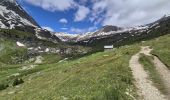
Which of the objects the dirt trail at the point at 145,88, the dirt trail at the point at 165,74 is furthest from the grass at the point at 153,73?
the dirt trail at the point at 145,88

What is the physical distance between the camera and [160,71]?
50219 millimetres

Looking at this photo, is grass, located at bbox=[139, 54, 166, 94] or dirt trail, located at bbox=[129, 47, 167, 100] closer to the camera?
dirt trail, located at bbox=[129, 47, 167, 100]

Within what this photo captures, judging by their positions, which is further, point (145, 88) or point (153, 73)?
point (153, 73)

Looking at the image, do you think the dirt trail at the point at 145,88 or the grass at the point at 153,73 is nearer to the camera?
the dirt trail at the point at 145,88

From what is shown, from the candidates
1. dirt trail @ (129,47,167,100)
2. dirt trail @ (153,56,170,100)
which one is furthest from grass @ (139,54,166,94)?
dirt trail @ (129,47,167,100)

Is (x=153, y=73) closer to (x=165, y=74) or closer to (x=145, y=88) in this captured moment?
(x=165, y=74)

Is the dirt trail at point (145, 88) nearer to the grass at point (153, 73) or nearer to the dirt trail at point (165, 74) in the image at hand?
the grass at point (153, 73)

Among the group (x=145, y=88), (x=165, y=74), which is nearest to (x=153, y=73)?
(x=165, y=74)

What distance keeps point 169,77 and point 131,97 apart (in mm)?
14652

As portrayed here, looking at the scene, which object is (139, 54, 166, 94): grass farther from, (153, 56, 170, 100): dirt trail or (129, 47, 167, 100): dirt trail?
(129, 47, 167, 100): dirt trail

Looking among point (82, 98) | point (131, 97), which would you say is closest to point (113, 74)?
point (131, 97)

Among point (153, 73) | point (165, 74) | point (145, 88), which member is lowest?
point (145, 88)

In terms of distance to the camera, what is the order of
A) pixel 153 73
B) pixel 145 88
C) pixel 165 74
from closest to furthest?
pixel 145 88 < pixel 165 74 < pixel 153 73

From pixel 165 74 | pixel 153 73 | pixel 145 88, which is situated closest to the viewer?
pixel 145 88
